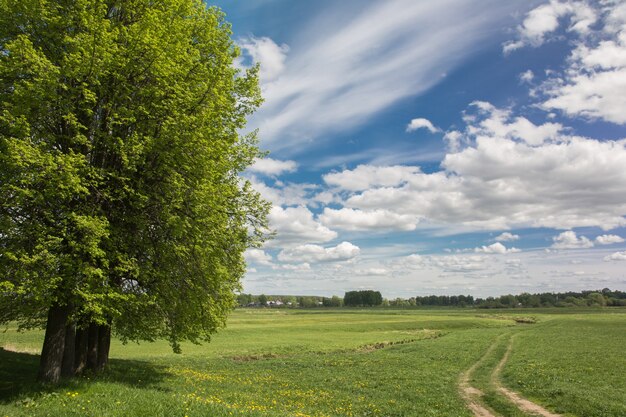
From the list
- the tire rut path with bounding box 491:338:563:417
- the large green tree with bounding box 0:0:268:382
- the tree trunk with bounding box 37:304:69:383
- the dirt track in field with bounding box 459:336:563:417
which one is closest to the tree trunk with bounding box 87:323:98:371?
the large green tree with bounding box 0:0:268:382

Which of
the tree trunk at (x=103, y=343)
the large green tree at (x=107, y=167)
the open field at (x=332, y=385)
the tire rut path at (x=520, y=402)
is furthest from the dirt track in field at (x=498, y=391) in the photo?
the tree trunk at (x=103, y=343)

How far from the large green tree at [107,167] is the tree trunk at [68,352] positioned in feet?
0.16

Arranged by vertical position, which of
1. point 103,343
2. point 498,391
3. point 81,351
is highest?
point 103,343

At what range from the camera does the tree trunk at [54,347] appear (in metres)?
15.8

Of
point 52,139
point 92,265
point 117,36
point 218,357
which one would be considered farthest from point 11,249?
point 218,357

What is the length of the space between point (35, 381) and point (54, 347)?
137 centimetres

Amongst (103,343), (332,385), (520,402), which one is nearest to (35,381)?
(103,343)

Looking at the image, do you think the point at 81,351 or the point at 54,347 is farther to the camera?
the point at 81,351

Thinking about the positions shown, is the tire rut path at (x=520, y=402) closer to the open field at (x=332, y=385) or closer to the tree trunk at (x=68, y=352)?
the open field at (x=332, y=385)

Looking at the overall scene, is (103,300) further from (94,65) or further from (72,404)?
(94,65)

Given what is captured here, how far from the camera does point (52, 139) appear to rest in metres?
15.7

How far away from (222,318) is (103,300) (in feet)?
30.5

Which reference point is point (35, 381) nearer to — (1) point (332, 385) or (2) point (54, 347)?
(2) point (54, 347)

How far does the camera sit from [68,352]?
1789 cm
